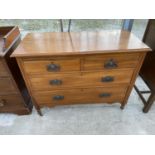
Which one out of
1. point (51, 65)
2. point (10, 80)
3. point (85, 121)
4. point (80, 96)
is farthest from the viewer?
point (85, 121)

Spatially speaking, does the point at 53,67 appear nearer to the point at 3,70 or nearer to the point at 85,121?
the point at 3,70

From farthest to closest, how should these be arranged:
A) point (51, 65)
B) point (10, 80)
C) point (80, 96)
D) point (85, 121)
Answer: point (85, 121), point (80, 96), point (10, 80), point (51, 65)

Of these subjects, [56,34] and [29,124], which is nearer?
[56,34]

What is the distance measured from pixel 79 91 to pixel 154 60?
35.7 inches

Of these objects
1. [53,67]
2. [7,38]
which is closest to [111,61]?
[53,67]

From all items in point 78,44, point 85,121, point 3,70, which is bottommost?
point 85,121

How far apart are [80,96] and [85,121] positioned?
38 centimetres

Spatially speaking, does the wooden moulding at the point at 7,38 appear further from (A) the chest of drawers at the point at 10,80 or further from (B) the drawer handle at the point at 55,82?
(B) the drawer handle at the point at 55,82

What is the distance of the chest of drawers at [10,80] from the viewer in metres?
1.24

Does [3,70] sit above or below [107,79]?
above

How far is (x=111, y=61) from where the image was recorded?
1.21 m
